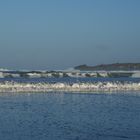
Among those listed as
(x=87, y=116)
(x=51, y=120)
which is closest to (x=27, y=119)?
(x=51, y=120)

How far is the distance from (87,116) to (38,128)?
5957 millimetres

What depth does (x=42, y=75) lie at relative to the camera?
19375 cm

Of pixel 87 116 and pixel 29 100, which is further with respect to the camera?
pixel 29 100

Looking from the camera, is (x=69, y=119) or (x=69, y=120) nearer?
(x=69, y=120)

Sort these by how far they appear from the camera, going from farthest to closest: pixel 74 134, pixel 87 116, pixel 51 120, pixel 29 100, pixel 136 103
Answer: pixel 29 100 → pixel 136 103 → pixel 87 116 → pixel 51 120 → pixel 74 134

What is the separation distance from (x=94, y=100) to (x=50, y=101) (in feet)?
12.5

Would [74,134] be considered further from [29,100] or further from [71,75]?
[71,75]

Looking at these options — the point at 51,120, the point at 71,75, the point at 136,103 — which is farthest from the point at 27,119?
the point at 71,75

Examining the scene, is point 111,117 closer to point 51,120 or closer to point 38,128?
point 51,120

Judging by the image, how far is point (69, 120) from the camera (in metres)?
31.3

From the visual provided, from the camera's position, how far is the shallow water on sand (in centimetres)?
2598

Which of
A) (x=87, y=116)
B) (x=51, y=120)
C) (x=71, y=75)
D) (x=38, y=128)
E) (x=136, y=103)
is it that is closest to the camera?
(x=38, y=128)

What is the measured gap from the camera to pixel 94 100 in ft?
151

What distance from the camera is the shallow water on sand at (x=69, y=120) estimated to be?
25984mm
